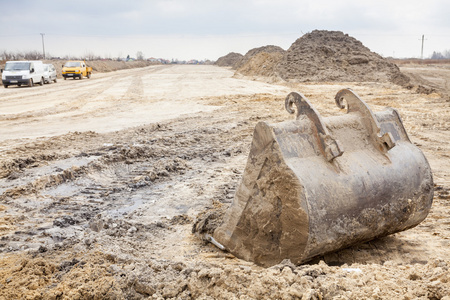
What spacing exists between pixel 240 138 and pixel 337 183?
5.78m

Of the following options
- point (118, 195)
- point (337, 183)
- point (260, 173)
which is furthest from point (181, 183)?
point (337, 183)

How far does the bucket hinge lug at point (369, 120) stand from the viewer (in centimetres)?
333

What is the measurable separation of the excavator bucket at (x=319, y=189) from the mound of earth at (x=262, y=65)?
2915cm

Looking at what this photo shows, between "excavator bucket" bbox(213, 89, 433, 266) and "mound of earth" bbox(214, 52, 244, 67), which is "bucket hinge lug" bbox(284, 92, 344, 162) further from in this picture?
"mound of earth" bbox(214, 52, 244, 67)

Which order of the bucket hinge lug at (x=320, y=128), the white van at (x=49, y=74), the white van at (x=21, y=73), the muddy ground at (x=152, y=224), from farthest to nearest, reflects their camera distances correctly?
1. the white van at (x=49, y=74)
2. the white van at (x=21, y=73)
3. the bucket hinge lug at (x=320, y=128)
4. the muddy ground at (x=152, y=224)

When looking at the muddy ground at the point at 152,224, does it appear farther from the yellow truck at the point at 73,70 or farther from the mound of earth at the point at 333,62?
the yellow truck at the point at 73,70

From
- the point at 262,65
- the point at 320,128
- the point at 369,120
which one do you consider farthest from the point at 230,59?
the point at 320,128

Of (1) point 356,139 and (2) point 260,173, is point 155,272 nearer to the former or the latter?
(2) point 260,173

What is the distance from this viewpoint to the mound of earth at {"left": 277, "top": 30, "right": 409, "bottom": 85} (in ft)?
89.0

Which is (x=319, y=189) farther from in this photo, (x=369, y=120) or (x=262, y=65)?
(x=262, y=65)

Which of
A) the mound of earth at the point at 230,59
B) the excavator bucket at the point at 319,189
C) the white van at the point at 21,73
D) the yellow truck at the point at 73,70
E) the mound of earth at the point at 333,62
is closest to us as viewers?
the excavator bucket at the point at 319,189

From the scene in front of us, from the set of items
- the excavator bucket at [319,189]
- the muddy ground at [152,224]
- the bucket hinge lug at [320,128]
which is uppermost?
the bucket hinge lug at [320,128]

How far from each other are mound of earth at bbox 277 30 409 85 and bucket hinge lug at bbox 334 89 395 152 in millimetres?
22270

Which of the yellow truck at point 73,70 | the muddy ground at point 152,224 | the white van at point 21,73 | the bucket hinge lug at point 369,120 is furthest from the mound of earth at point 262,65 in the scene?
the bucket hinge lug at point 369,120
